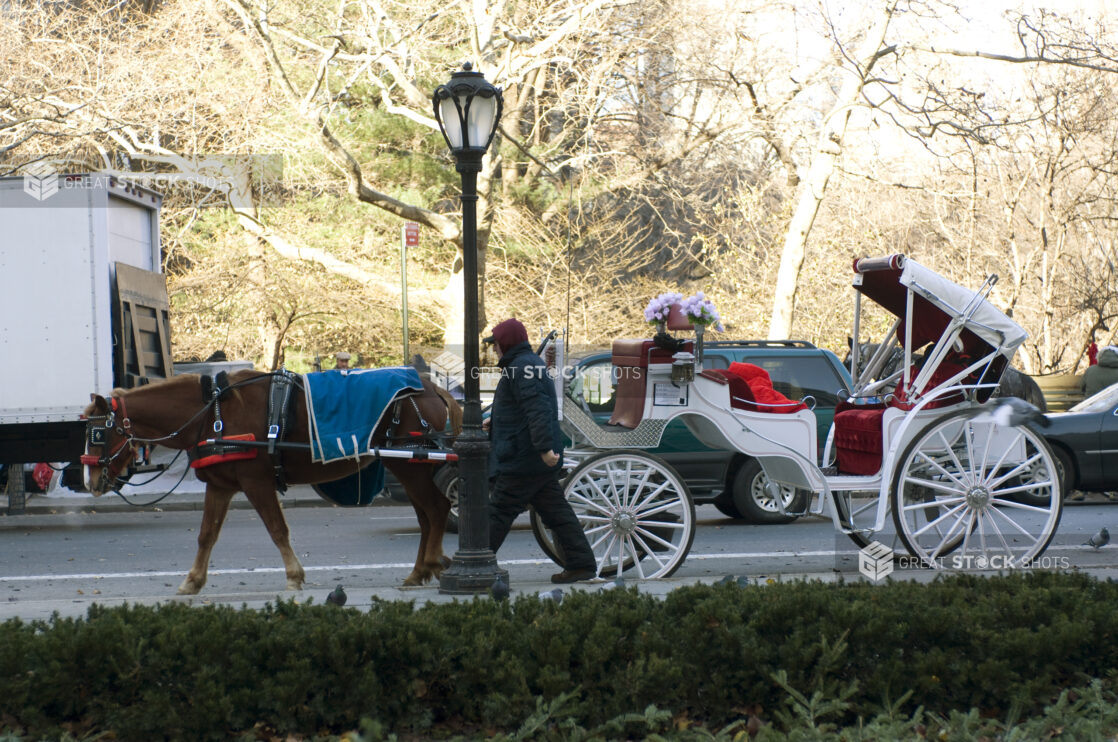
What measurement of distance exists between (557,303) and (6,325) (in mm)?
15324

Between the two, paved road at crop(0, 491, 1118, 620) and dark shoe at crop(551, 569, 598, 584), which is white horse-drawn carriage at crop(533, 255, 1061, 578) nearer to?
dark shoe at crop(551, 569, 598, 584)

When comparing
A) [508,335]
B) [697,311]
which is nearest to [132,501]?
[508,335]

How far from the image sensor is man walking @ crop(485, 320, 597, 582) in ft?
27.1

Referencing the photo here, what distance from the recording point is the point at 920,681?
492cm

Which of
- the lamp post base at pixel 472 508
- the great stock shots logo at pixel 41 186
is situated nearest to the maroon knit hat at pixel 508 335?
the lamp post base at pixel 472 508

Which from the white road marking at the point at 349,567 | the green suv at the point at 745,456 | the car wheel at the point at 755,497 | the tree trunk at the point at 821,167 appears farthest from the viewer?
the tree trunk at the point at 821,167

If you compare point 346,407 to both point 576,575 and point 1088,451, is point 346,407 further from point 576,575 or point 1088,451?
point 1088,451

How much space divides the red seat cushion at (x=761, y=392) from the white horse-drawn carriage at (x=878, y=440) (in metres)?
0.02

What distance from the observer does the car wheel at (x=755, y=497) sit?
12.6 m

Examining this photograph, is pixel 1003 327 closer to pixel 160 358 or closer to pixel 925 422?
pixel 925 422

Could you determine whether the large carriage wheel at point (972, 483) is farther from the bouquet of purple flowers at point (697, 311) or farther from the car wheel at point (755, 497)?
the car wheel at point (755, 497)

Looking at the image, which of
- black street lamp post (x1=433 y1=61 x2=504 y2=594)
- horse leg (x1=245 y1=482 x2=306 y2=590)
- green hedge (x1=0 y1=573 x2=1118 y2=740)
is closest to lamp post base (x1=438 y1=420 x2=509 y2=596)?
black street lamp post (x1=433 y1=61 x2=504 y2=594)

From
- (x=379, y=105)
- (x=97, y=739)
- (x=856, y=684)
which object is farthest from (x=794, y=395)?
(x=379, y=105)

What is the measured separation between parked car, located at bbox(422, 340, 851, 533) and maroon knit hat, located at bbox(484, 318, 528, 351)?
3.64 m
